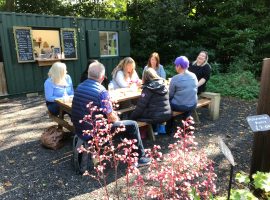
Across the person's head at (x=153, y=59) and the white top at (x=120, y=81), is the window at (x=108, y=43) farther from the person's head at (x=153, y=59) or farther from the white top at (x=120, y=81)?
the white top at (x=120, y=81)

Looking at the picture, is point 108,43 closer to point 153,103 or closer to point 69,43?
point 69,43

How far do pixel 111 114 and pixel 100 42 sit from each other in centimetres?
799

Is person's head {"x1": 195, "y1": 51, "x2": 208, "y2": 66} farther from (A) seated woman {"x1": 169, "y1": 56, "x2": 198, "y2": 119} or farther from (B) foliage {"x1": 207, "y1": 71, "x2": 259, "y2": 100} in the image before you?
(B) foliage {"x1": 207, "y1": 71, "x2": 259, "y2": 100}

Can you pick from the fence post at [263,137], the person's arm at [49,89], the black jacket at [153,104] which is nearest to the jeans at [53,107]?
the person's arm at [49,89]

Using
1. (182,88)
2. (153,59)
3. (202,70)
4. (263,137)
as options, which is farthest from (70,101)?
(202,70)

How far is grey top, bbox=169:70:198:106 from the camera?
478 cm

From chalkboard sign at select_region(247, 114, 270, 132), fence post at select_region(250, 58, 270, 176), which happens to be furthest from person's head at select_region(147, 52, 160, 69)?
chalkboard sign at select_region(247, 114, 270, 132)

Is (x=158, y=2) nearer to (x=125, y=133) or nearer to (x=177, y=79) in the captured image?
(x=177, y=79)

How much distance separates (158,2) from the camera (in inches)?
471

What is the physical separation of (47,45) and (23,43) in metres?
1.94

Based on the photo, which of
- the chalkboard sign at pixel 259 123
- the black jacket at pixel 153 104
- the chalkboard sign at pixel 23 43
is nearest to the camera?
the chalkboard sign at pixel 259 123

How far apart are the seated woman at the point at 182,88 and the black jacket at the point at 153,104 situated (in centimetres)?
52

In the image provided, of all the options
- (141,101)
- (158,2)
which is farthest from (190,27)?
(141,101)

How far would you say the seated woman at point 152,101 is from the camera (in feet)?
13.7
